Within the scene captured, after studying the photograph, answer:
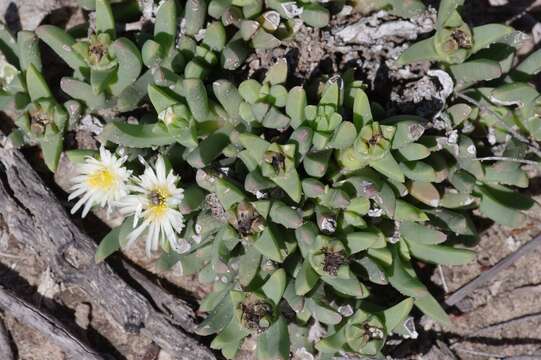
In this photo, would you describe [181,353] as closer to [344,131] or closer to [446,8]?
[344,131]

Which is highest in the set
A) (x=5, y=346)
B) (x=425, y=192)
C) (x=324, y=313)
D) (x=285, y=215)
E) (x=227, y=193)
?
(x=227, y=193)

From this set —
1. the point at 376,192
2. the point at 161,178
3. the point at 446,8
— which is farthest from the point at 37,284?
the point at 446,8

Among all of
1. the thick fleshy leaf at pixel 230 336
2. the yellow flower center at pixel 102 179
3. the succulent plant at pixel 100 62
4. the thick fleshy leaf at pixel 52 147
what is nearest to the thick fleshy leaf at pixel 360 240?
the thick fleshy leaf at pixel 230 336

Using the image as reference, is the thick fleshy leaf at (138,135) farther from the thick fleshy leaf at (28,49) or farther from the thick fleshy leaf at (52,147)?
the thick fleshy leaf at (28,49)

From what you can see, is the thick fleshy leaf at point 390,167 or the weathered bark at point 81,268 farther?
the weathered bark at point 81,268

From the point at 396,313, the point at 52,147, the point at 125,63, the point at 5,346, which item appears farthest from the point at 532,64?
the point at 5,346

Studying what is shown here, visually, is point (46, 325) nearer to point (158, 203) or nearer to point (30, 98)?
point (158, 203)

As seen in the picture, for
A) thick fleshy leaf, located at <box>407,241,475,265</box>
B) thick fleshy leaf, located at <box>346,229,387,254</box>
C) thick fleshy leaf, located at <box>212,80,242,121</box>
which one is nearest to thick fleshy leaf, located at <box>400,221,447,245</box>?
thick fleshy leaf, located at <box>407,241,475,265</box>
